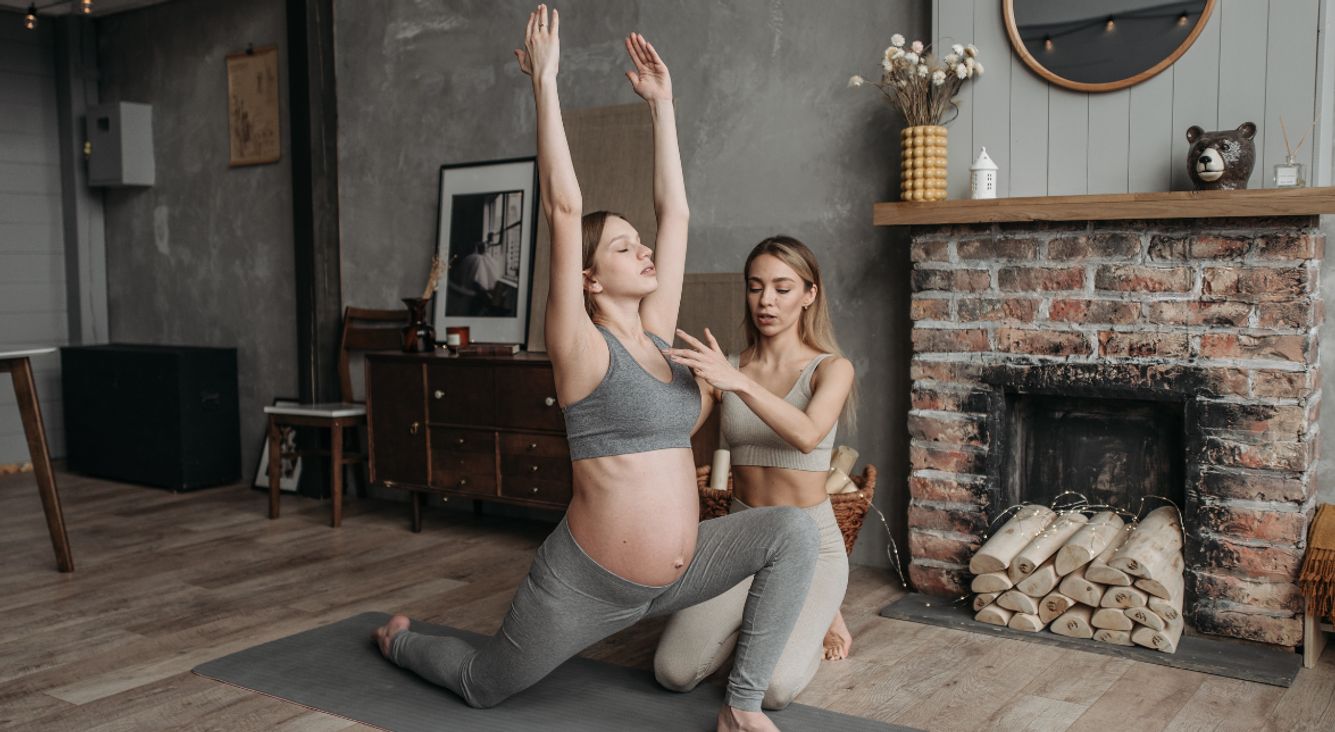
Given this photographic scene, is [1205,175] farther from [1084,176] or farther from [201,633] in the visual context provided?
[201,633]

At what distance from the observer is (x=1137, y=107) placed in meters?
3.28

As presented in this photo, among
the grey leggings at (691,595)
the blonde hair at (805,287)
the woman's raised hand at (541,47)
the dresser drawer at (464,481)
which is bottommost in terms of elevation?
the dresser drawer at (464,481)

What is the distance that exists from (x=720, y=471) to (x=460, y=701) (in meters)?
1.17

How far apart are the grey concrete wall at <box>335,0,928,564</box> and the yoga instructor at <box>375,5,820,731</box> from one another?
1.54m

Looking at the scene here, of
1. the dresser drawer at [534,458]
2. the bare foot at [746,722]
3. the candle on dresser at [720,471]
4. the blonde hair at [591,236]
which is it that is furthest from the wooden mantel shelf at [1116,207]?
the bare foot at [746,722]

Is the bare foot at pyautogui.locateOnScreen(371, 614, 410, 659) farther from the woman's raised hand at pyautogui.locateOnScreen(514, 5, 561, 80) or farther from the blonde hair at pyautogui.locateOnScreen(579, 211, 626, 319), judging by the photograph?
the woman's raised hand at pyautogui.locateOnScreen(514, 5, 561, 80)

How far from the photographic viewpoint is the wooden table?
12.9ft

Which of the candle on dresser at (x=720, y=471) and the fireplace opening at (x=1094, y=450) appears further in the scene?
the candle on dresser at (x=720, y=471)

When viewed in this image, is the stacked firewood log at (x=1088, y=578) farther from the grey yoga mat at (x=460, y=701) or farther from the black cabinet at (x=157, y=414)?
the black cabinet at (x=157, y=414)

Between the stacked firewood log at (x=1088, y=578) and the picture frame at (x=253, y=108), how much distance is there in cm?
430

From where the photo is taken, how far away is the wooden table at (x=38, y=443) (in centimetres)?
394

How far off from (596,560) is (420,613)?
1375 millimetres

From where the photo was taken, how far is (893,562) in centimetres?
394

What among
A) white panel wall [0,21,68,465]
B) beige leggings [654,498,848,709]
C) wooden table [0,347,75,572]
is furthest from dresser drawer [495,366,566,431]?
white panel wall [0,21,68,465]
